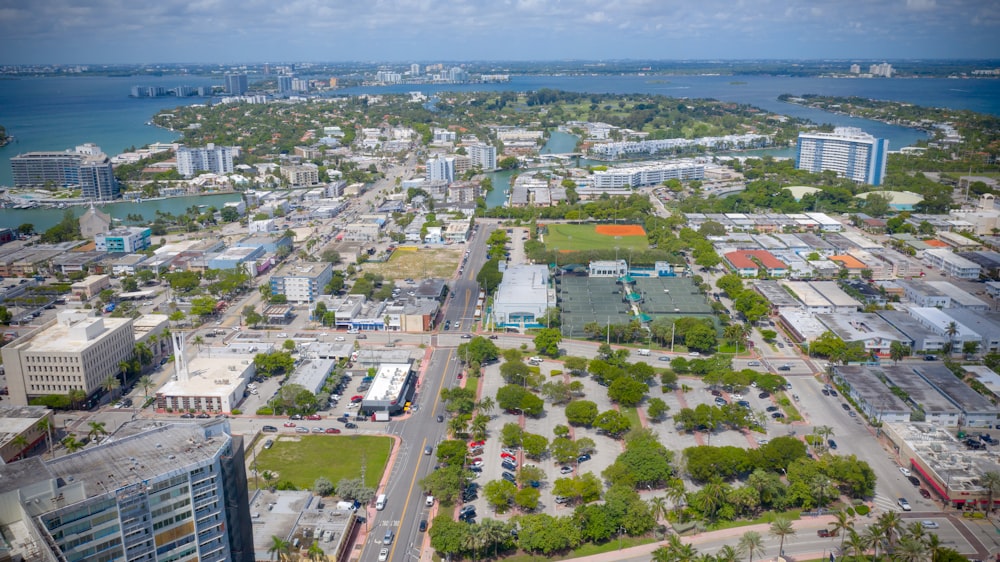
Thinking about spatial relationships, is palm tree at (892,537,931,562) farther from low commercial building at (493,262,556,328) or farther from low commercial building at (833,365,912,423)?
low commercial building at (493,262,556,328)

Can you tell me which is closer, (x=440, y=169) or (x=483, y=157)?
(x=440, y=169)

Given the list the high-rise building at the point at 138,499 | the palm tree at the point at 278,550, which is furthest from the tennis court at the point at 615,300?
the high-rise building at the point at 138,499

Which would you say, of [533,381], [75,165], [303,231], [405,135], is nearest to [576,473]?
[533,381]

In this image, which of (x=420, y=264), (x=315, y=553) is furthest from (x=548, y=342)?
(x=420, y=264)

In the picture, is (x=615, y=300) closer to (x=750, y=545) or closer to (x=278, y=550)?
(x=750, y=545)

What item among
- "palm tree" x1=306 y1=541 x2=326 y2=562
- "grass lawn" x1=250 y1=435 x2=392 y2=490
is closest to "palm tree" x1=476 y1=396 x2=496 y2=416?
"grass lawn" x1=250 y1=435 x2=392 y2=490

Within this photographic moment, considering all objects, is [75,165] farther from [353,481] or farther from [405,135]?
[353,481]
